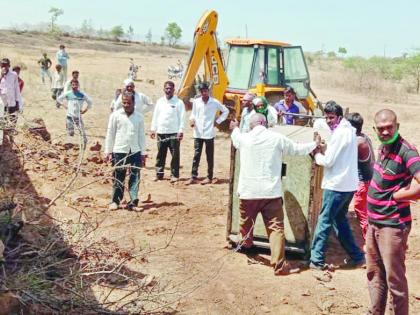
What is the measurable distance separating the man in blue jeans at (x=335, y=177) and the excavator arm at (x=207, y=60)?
6397mm

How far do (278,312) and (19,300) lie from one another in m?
2.20

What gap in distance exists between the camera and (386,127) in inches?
168

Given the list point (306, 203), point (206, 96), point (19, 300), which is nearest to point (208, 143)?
point (206, 96)

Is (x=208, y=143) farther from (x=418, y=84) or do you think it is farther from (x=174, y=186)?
(x=418, y=84)

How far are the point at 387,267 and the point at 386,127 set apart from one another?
1.06 m

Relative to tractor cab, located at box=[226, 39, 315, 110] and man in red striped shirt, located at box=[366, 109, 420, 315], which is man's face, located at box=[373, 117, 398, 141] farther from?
tractor cab, located at box=[226, 39, 315, 110]

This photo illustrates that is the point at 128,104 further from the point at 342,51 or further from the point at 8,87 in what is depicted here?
→ the point at 342,51

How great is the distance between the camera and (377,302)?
4.63 m

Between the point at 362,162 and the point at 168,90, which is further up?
the point at 168,90

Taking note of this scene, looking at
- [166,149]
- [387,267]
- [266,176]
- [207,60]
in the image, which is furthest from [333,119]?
[207,60]

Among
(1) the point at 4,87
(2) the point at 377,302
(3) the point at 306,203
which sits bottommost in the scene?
(2) the point at 377,302

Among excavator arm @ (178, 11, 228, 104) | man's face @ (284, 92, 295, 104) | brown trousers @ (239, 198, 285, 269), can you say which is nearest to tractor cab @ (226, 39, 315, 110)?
excavator arm @ (178, 11, 228, 104)

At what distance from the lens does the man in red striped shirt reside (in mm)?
4273

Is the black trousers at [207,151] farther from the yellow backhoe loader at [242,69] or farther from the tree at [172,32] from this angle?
the tree at [172,32]
